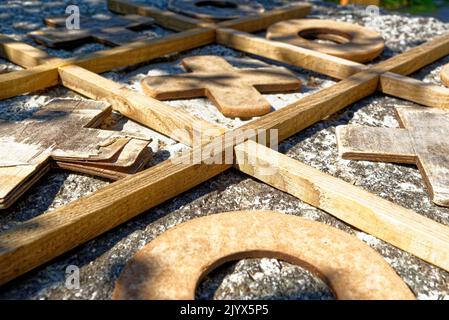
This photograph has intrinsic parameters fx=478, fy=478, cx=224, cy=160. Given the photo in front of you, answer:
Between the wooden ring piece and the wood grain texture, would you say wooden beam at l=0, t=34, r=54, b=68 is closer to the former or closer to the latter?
the wood grain texture

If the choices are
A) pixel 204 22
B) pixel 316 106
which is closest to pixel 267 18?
pixel 204 22

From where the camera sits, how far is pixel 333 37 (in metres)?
4.07

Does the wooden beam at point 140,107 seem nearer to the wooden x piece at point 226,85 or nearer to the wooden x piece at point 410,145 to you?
the wooden x piece at point 226,85

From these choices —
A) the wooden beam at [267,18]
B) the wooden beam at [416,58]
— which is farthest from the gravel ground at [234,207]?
the wooden beam at [267,18]

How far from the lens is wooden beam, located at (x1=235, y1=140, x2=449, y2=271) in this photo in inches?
65.9

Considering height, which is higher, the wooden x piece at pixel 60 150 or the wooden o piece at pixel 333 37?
the wooden o piece at pixel 333 37

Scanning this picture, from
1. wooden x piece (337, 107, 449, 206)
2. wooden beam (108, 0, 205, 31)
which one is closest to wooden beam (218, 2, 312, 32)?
wooden beam (108, 0, 205, 31)

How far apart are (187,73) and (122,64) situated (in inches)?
19.6

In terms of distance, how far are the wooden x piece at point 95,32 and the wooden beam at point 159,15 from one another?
10 cm

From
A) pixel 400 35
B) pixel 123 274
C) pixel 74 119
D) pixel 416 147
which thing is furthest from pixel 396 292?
pixel 400 35

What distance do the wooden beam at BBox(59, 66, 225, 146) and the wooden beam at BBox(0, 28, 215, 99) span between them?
107mm

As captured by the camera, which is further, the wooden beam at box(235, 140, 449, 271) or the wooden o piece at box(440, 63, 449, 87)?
the wooden o piece at box(440, 63, 449, 87)

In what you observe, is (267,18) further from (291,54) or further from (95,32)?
(95,32)

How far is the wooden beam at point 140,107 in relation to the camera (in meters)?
2.30
